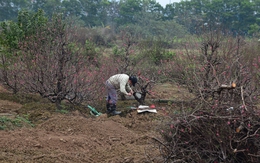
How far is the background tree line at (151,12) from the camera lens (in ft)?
133

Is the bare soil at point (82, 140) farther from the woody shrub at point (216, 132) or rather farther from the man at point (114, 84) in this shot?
the man at point (114, 84)

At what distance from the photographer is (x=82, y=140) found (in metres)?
6.43

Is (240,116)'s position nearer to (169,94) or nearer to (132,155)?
(132,155)

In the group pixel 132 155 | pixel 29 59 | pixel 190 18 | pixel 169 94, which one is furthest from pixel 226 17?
pixel 132 155

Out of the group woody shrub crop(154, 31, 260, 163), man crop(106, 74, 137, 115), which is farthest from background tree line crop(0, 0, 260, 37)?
woody shrub crop(154, 31, 260, 163)

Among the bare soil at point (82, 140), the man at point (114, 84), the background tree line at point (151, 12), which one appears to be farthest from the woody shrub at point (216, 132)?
the background tree line at point (151, 12)

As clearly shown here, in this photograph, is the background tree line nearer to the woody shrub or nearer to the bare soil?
the bare soil

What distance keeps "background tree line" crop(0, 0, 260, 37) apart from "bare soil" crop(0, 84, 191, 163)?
3108 centimetres

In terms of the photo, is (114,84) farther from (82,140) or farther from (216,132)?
(216,132)

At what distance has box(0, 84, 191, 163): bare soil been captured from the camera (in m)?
5.42

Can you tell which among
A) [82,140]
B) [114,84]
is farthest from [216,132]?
[114,84]

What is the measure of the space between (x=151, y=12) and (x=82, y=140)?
141 feet

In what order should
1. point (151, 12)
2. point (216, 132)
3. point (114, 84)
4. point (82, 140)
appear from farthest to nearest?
point (151, 12) → point (114, 84) → point (82, 140) → point (216, 132)

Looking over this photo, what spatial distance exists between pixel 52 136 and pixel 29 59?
3.62 m
